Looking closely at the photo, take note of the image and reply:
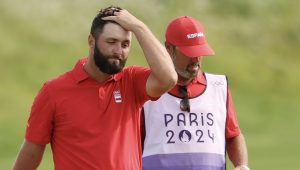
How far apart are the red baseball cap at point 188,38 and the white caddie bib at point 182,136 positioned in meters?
0.34

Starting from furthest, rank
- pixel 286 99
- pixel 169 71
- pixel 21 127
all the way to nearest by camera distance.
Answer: pixel 286 99 < pixel 21 127 < pixel 169 71

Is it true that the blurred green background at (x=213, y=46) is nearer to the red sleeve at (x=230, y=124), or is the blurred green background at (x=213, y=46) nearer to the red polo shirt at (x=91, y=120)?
the red sleeve at (x=230, y=124)

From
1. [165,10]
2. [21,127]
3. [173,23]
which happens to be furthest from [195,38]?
[165,10]

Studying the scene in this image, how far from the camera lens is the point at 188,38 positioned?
351 inches

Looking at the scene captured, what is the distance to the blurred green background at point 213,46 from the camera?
2817 cm

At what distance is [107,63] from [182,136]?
1.30 meters

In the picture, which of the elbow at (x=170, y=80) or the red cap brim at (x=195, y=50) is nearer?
the elbow at (x=170, y=80)

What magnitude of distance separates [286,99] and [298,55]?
300 centimetres

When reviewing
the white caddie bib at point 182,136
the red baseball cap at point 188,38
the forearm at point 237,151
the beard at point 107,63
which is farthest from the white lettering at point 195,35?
the beard at point 107,63

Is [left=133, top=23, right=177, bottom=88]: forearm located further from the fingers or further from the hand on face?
the fingers

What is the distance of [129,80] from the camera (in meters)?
7.72

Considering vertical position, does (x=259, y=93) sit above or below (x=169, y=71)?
below

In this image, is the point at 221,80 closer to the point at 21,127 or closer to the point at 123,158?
the point at 123,158

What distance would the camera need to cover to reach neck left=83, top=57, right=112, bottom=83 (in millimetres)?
7691
